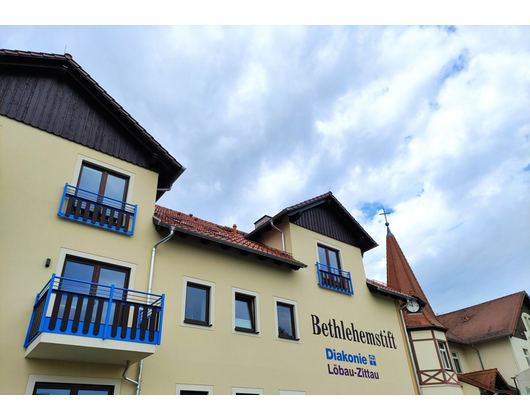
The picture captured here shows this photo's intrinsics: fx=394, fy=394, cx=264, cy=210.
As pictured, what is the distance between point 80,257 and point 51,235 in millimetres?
838

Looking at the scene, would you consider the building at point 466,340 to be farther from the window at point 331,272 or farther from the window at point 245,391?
the window at point 245,391

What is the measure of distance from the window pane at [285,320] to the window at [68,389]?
18.8 feet

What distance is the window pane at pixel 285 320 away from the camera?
42.2 feet

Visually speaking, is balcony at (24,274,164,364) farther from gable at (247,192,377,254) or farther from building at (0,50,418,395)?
gable at (247,192,377,254)

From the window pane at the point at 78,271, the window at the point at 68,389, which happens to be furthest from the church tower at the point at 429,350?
the window pane at the point at 78,271

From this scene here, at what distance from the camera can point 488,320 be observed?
30.9m

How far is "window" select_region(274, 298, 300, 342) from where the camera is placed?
12.8 meters

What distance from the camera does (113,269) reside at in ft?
33.2

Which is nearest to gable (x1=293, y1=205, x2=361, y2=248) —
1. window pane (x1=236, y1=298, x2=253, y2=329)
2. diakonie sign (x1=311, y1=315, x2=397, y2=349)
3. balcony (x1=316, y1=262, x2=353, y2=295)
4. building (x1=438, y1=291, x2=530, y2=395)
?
balcony (x1=316, y1=262, x2=353, y2=295)

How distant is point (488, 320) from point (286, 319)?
2487 cm

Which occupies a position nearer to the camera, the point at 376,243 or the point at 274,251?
the point at 274,251
